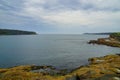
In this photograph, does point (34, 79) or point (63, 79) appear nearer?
point (34, 79)

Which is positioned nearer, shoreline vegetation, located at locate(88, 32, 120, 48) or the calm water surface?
the calm water surface

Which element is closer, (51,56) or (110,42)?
(51,56)

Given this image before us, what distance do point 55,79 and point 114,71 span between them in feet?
37.9

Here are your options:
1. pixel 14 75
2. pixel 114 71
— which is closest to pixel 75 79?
pixel 114 71

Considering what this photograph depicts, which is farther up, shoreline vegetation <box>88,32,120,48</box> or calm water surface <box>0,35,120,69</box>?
shoreline vegetation <box>88,32,120,48</box>

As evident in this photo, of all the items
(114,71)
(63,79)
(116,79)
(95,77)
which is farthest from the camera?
(114,71)

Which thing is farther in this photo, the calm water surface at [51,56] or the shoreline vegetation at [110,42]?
the shoreline vegetation at [110,42]

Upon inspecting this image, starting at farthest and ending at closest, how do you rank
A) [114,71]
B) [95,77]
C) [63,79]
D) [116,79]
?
[114,71], [63,79], [95,77], [116,79]

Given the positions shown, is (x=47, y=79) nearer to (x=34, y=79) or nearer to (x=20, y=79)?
(x=34, y=79)

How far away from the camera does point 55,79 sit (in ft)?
105

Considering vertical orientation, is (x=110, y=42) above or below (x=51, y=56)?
above

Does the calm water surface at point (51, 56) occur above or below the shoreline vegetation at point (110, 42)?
below

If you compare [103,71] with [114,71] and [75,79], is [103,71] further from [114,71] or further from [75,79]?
[75,79]

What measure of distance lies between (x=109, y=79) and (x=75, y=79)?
601 centimetres
